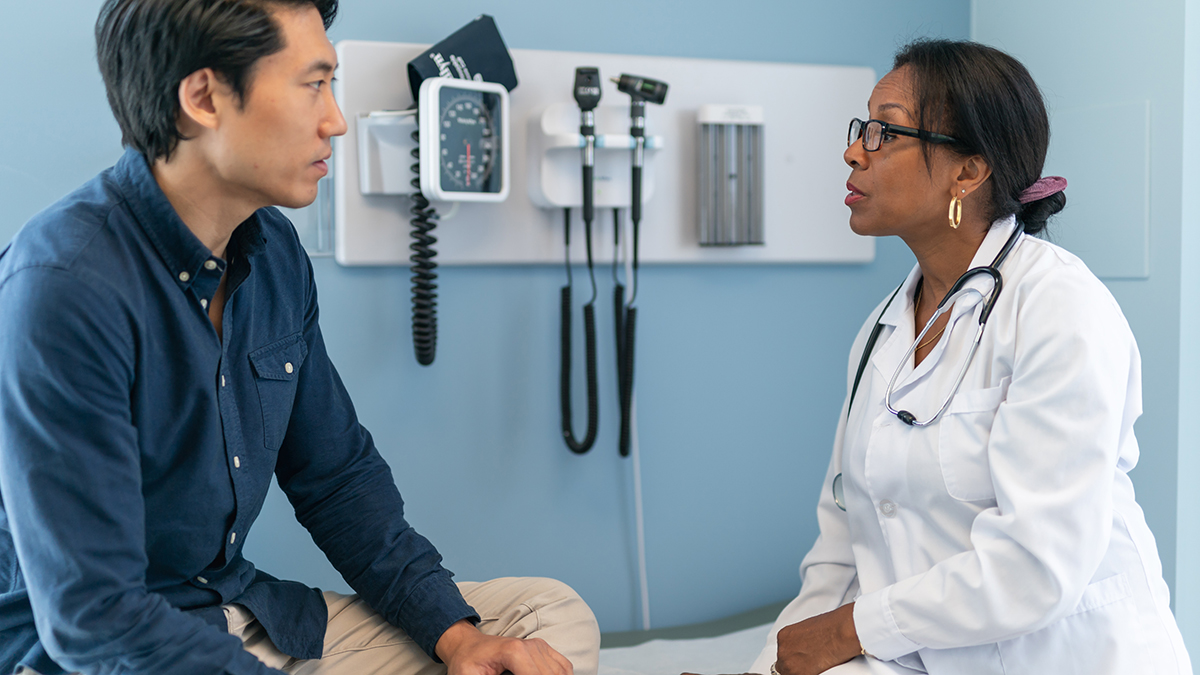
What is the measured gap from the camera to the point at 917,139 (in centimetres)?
117

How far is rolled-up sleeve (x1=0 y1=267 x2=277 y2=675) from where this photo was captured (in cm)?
81

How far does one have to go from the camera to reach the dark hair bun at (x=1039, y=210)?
3.93ft

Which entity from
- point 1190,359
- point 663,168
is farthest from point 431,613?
point 1190,359

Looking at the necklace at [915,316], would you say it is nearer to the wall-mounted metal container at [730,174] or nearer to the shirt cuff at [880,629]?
the shirt cuff at [880,629]

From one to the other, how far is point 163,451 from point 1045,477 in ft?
3.13

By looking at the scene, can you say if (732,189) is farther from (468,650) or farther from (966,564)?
(468,650)

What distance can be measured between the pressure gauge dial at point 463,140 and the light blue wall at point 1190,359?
1208 mm


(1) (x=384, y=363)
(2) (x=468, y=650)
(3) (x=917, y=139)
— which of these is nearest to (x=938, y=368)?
(3) (x=917, y=139)

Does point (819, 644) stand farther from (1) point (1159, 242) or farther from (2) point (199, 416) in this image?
(1) point (1159, 242)

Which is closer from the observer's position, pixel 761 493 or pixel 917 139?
pixel 917 139

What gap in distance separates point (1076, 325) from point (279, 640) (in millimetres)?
991

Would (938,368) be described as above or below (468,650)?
above

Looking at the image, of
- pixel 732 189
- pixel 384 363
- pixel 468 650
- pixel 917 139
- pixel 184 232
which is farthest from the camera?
pixel 732 189

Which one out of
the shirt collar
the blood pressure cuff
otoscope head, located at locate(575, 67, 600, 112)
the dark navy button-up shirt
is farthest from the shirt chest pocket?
otoscope head, located at locate(575, 67, 600, 112)
